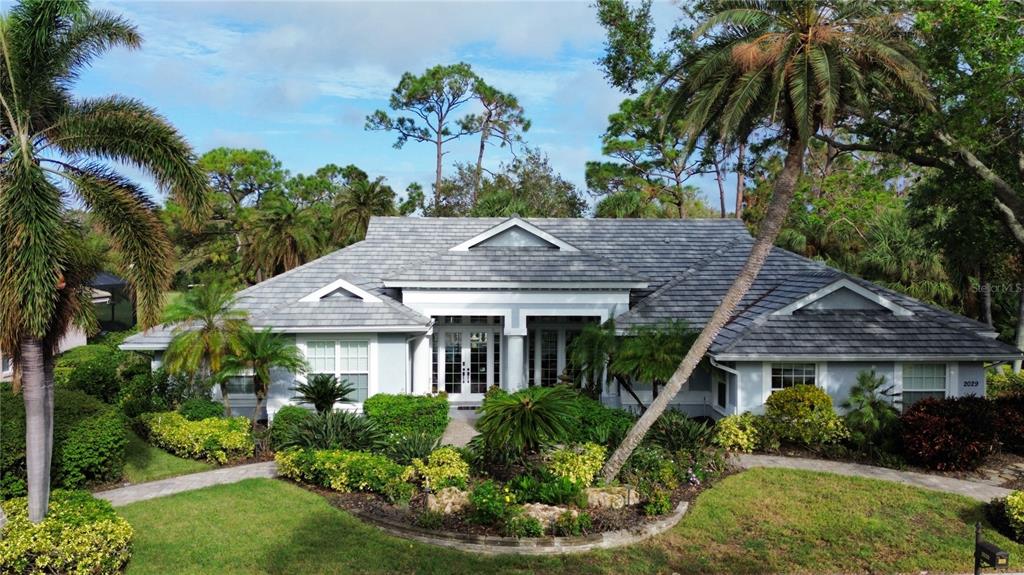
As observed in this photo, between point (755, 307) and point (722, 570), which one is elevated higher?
point (755, 307)

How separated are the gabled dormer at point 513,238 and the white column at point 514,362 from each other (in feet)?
10.4

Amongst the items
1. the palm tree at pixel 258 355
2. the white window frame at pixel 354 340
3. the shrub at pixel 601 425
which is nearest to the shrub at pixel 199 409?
the palm tree at pixel 258 355

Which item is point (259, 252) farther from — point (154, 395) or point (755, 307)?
point (755, 307)

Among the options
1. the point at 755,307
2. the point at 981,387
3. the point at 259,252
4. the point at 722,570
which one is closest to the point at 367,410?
the point at 722,570

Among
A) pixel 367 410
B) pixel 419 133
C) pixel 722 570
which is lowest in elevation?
pixel 722 570

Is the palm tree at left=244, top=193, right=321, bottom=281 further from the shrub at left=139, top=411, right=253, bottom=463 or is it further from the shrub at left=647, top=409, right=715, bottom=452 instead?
the shrub at left=647, top=409, right=715, bottom=452

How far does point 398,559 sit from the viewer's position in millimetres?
10938

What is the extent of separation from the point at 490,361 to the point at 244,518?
11107 millimetres

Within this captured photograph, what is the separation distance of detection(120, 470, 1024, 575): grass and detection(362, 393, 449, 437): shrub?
3.28 metres

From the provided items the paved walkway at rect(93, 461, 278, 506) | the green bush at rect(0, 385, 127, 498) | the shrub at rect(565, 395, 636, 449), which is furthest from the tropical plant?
the shrub at rect(565, 395, 636, 449)

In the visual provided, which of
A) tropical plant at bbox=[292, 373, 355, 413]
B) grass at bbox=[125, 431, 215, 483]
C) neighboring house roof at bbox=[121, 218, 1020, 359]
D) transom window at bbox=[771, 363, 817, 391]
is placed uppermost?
neighboring house roof at bbox=[121, 218, 1020, 359]

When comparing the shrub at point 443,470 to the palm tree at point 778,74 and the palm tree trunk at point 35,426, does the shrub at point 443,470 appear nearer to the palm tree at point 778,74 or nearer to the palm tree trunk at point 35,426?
the palm tree at point 778,74

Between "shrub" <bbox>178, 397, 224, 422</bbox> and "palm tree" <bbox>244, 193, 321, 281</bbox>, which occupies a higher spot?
"palm tree" <bbox>244, 193, 321, 281</bbox>

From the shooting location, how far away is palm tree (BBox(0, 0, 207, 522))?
32.6ft
